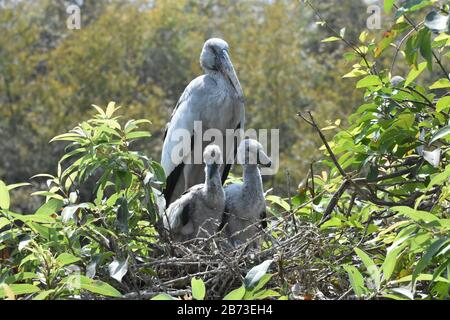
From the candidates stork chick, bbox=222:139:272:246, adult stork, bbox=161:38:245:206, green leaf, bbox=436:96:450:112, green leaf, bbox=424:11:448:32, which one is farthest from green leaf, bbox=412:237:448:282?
adult stork, bbox=161:38:245:206

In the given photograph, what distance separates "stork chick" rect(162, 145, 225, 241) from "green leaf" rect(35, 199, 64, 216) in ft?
2.99

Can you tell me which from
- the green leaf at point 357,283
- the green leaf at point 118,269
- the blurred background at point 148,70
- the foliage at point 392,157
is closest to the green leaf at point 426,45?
the foliage at point 392,157

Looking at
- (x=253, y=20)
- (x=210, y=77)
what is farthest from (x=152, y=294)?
(x=253, y=20)

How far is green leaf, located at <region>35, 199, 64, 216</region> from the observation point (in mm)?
4582

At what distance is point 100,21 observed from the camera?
69.0ft

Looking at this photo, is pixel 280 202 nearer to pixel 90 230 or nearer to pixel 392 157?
pixel 392 157

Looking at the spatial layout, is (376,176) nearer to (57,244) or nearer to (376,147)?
(376,147)

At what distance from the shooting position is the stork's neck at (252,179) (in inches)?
222

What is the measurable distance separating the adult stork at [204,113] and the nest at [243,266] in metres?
2.17

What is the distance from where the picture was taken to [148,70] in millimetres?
22312

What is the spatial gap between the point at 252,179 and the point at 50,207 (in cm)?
144

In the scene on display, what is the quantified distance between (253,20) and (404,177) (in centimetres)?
1715

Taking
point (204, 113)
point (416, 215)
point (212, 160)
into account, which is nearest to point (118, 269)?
point (416, 215)

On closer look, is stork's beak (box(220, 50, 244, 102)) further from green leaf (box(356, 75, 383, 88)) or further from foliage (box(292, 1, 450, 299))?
green leaf (box(356, 75, 383, 88))
